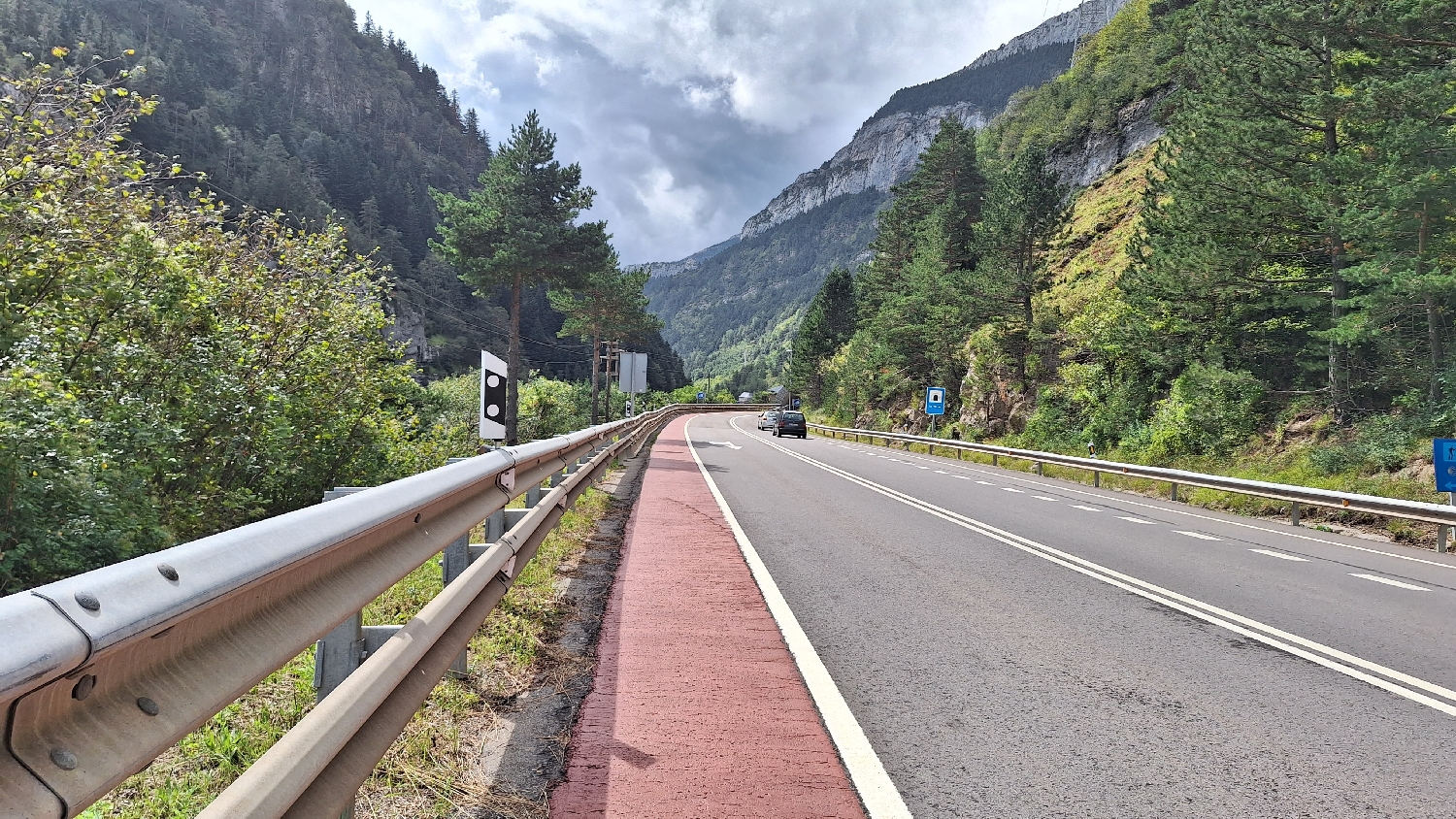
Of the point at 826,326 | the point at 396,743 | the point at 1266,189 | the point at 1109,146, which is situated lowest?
the point at 396,743

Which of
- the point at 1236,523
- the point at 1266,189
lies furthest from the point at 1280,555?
the point at 1266,189

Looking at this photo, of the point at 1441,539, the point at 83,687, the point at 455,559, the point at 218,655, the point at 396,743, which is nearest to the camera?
the point at 83,687

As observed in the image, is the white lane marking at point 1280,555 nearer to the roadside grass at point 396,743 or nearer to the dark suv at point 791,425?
the roadside grass at point 396,743

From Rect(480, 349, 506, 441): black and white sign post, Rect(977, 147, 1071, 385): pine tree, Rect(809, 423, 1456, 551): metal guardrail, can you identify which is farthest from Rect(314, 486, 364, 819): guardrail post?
Rect(977, 147, 1071, 385): pine tree

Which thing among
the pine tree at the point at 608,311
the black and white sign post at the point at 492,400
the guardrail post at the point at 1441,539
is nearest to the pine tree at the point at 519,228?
the pine tree at the point at 608,311

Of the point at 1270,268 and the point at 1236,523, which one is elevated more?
the point at 1270,268

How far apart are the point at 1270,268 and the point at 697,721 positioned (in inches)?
855

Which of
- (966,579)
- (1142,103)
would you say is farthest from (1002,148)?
(966,579)

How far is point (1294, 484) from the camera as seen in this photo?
48.9 feet

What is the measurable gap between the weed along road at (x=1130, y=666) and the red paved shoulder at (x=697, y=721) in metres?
0.31

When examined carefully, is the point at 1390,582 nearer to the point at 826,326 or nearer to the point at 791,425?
the point at 791,425

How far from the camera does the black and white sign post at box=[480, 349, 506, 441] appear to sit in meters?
6.80

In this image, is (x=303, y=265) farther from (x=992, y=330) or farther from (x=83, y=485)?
(x=992, y=330)

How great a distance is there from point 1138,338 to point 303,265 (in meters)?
22.1
